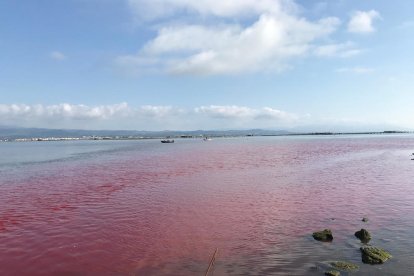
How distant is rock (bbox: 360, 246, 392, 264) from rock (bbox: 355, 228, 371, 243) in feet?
5.57

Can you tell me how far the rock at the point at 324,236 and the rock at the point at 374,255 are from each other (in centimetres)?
212

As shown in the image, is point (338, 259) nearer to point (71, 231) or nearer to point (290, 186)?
point (71, 231)

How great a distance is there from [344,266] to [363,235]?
3979mm

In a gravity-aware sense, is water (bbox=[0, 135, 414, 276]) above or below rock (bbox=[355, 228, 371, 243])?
below

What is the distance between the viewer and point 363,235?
1677 cm

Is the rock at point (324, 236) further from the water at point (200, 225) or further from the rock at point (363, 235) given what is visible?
the rock at point (363, 235)

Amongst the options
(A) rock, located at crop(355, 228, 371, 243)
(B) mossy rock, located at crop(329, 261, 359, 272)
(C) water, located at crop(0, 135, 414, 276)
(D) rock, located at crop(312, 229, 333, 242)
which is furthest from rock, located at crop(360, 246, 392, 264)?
(D) rock, located at crop(312, 229, 333, 242)

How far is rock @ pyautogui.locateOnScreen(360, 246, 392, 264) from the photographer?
1378 centimetres

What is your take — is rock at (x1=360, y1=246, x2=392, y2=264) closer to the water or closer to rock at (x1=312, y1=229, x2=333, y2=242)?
the water

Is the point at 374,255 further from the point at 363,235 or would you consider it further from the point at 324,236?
the point at 324,236

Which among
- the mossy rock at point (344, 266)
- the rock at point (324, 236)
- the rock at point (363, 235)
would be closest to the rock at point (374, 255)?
the mossy rock at point (344, 266)

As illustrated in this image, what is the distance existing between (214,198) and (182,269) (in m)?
14.0

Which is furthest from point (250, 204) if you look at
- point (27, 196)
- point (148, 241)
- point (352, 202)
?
point (27, 196)

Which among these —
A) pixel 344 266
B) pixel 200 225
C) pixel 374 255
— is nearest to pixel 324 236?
Result: pixel 374 255
